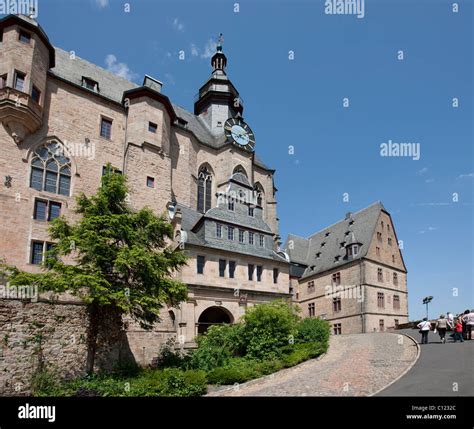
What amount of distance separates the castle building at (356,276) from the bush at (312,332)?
1382cm

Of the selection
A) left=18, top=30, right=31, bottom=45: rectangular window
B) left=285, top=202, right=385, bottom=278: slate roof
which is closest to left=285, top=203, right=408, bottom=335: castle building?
left=285, top=202, right=385, bottom=278: slate roof

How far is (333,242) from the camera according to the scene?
1738 inches

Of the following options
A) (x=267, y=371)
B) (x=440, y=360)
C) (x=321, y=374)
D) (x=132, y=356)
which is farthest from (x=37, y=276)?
(x=440, y=360)

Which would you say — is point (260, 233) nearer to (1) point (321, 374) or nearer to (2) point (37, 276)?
(1) point (321, 374)

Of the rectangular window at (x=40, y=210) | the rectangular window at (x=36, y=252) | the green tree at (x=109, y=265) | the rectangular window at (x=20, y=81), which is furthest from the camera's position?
the rectangular window at (x=40, y=210)

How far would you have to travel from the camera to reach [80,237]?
54.9 feet

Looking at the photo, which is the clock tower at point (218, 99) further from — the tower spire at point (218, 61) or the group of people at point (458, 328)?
the group of people at point (458, 328)

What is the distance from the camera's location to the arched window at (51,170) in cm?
2466

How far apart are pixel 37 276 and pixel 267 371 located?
436 inches

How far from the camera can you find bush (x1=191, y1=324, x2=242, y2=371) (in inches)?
764

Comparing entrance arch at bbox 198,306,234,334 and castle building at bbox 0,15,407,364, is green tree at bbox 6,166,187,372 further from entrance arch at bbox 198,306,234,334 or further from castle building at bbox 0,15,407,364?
entrance arch at bbox 198,306,234,334

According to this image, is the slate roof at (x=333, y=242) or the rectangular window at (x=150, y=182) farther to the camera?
the slate roof at (x=333, y=242)

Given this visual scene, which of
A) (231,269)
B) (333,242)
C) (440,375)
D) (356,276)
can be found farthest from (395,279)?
(440,375)

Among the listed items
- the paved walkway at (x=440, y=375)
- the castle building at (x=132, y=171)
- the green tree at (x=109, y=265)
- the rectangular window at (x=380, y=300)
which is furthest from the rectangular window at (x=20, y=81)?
the rectangular window at (x=380, y=300)
